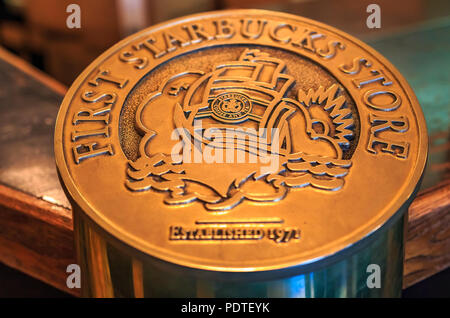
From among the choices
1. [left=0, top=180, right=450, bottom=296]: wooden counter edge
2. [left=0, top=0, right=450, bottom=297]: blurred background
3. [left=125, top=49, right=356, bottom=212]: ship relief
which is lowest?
[left=0, top=180, right=450, bottom=296]: wooden counter edge

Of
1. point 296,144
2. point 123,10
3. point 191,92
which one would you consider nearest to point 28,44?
point 123,10

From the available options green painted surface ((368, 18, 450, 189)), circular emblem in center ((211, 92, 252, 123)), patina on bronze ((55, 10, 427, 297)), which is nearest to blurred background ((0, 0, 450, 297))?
green painted surface ((368, 18, 450, 189))

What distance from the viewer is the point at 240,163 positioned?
92cm

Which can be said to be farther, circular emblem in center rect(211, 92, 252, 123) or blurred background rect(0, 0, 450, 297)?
blurred background rect(0, 0, 450, 297)

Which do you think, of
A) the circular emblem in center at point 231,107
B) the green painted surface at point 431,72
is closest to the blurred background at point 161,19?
the green painted surface at point 431,72

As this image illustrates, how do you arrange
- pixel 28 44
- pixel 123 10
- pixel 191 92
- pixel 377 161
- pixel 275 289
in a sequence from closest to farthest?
pixel 275 289 → pixel 377 161 → pixel 191 92 → pixel 123 10 → pixel 28 44

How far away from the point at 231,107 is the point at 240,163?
0.42 feet

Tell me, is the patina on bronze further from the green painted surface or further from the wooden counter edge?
the green painted surface

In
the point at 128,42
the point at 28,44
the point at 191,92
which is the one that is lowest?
the point at 191,92

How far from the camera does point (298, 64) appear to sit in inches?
43.6

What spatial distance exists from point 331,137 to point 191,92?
252 millimetres

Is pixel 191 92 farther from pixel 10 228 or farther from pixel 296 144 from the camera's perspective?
pixel 10 228

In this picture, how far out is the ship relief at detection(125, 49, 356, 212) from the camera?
889mm

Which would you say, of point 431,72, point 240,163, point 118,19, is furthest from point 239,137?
point 118,19
